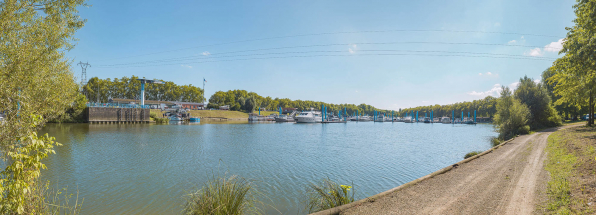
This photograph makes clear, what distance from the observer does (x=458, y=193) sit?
A: 22.7 feet

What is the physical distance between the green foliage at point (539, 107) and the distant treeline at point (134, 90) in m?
116

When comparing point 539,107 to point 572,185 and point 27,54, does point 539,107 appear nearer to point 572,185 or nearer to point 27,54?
point 572,185

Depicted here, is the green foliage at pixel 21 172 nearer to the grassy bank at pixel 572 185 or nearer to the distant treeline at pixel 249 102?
the grassy bank at pixel 572 185

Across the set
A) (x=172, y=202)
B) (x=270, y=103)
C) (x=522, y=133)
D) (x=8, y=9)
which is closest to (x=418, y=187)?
(x=172, y=202)

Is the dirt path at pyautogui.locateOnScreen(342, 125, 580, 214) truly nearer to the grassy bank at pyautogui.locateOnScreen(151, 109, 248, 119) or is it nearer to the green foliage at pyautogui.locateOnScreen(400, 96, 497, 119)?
the grassy bank at pyautogui.locateOnScreen(151, 109, 248, 119)

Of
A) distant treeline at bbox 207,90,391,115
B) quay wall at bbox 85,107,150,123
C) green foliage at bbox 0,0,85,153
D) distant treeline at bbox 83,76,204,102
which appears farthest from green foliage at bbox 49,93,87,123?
distant treeline at bbox 207,90,391,115

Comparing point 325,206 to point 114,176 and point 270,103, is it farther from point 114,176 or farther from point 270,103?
point 270,103

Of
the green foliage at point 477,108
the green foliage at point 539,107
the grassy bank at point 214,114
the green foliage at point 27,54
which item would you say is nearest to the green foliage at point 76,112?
the grassy bank at point 214,114

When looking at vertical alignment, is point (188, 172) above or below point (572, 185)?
below

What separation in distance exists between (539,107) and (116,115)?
7466 centimetres

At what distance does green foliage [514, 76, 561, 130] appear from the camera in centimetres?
3145

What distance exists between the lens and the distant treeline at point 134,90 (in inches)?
A: 3788

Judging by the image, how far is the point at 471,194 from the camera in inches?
267

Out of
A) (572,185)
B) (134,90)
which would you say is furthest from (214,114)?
(572,185)
